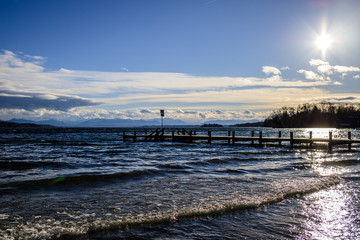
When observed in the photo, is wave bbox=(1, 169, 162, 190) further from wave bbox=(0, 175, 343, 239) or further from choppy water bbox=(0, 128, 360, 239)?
wave bbox=(0, 175, 343, 239)

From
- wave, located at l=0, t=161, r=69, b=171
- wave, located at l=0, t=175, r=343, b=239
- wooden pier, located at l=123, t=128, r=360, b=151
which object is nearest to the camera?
wave, located at l=0, t=175, r=343, b=239

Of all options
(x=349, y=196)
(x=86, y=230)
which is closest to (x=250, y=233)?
(x=86, y=230)

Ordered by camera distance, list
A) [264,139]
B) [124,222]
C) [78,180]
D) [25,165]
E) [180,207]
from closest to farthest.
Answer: [124,222], [180,207], [78,180], [25,165], [264,139]

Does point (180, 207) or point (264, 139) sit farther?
point (264, 139)

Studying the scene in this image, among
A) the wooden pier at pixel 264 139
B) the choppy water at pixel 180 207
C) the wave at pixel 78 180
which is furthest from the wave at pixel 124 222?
the wooden pier at pixel 264 139

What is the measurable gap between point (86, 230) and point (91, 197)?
2930 millimetres

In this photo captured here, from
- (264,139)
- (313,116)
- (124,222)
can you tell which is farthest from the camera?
(313,116)

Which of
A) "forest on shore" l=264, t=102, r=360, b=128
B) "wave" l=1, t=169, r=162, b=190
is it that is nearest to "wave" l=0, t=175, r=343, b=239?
"wave" l=1, t=169, r=162, b=190

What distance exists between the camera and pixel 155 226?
19.1ft

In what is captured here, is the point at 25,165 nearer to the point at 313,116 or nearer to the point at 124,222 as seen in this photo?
the point at 124,222

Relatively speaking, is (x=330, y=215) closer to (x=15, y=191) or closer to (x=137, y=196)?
(x=137, y=196)

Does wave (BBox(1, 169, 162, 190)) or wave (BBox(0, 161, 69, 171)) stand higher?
wave (BBox(1, 169, 162, 190))

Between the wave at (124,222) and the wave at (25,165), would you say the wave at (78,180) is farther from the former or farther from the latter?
the wave at (124,222)

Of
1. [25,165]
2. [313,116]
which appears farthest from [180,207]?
[313,116]
